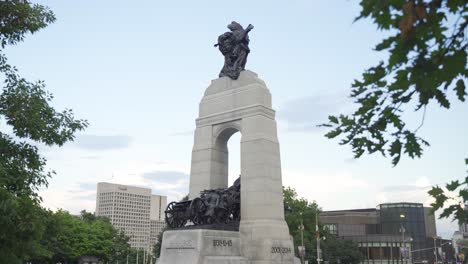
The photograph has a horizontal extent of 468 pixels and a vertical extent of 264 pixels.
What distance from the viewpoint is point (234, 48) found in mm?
26250

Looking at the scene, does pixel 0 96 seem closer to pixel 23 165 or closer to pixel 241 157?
pixel 23 165

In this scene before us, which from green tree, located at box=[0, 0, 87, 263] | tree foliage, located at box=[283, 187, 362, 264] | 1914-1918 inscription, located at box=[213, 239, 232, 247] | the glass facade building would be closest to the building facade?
the glass facade building

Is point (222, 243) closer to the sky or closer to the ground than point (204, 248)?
closer to the sky

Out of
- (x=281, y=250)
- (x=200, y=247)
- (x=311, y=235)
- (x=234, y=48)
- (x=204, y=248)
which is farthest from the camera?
(x=311, y=235)

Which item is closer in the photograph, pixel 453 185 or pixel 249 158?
pixel 453 185

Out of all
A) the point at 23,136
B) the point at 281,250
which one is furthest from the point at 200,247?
the point at 23,136

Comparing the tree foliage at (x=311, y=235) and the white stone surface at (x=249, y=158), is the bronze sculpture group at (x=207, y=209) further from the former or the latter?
the tree foliage at (x=311, y=235)

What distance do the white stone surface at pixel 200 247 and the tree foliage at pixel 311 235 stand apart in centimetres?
4135

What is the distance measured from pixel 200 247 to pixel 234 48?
39.1ft

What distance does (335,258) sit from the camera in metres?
72.1

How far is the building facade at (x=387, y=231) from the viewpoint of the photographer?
93500mm

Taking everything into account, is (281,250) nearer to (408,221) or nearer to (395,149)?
(395,149)

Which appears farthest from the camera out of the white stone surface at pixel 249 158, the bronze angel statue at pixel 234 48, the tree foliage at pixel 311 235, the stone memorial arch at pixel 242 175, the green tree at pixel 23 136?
the tree foliage at pixel 311 235

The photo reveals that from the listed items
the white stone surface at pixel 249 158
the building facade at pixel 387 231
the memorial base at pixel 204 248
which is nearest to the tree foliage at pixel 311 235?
the building facade at pixel 387 231
